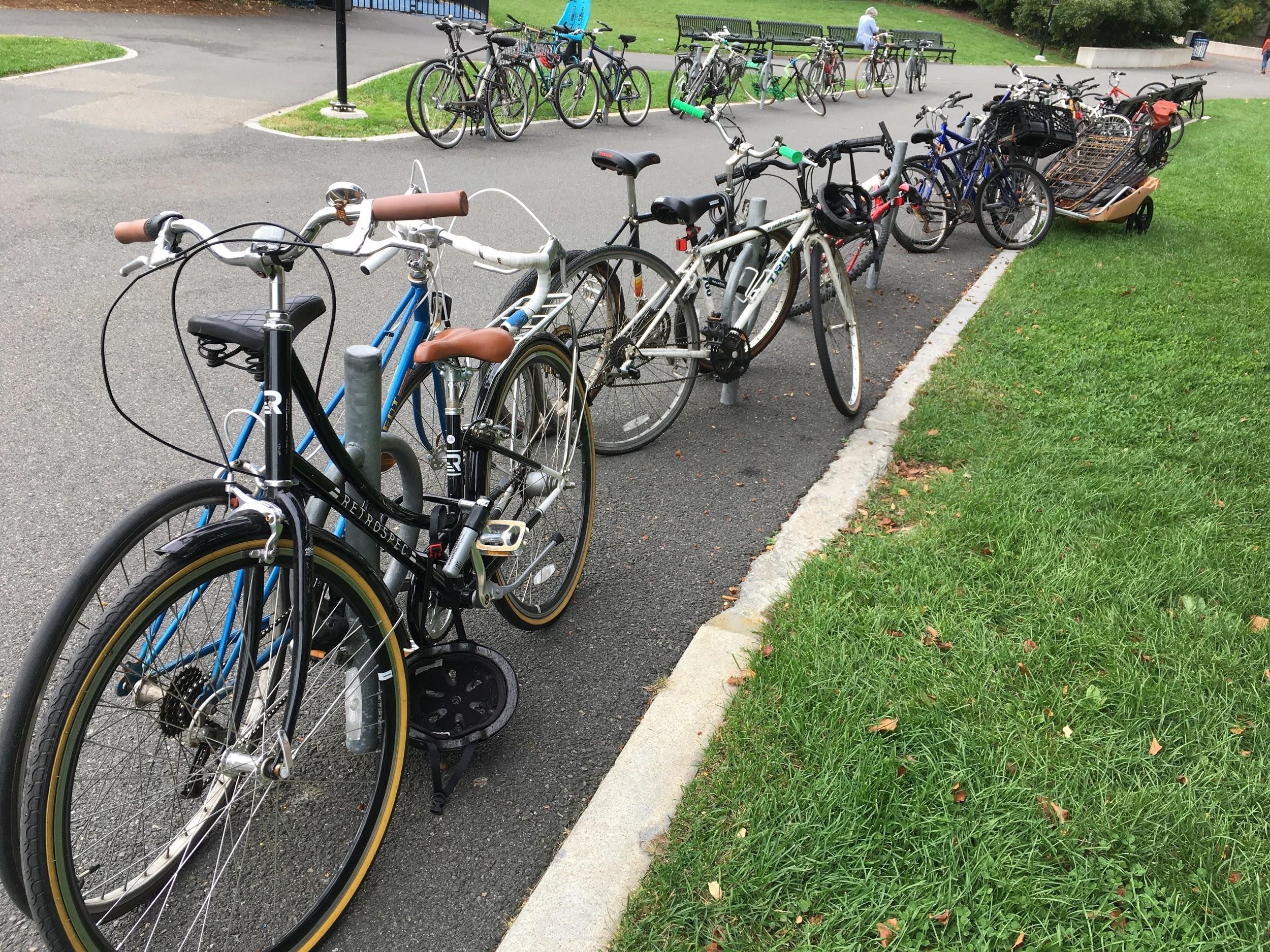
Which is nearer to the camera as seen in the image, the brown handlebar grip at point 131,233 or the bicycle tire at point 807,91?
the brown handlebar grip at point 131,233

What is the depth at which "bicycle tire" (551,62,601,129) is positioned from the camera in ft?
44.3

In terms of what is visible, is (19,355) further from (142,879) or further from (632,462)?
(142,879)

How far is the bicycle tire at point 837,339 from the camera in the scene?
482 centimetres

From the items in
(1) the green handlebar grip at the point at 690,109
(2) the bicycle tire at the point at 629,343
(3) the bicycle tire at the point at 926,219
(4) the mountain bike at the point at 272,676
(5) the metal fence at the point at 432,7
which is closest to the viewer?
(4) the mountain bike at the point at 272,676

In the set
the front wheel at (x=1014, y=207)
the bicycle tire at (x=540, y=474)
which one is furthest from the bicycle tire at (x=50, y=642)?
the front wheel at (x=1014, y=207)

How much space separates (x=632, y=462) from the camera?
15.5ft

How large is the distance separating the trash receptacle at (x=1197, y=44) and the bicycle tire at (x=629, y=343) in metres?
50.4

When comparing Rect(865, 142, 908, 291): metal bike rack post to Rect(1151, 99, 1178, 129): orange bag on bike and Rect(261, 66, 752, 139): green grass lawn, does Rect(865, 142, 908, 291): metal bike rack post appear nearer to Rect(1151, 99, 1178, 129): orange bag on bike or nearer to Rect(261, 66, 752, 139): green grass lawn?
Rect(1151, 99, 1178, 129): orange bag on bike

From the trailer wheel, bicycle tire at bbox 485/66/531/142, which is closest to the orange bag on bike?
the trailer wheel

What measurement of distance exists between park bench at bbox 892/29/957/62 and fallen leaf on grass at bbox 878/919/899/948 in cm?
2864

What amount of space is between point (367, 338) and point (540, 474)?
286 centimetres

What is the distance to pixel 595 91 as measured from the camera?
14.0m

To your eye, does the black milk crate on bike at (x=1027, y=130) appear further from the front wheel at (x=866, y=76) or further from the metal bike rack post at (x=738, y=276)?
the front wheel at (x=866, y=76)

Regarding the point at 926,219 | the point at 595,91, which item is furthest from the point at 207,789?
the point at 595,91
